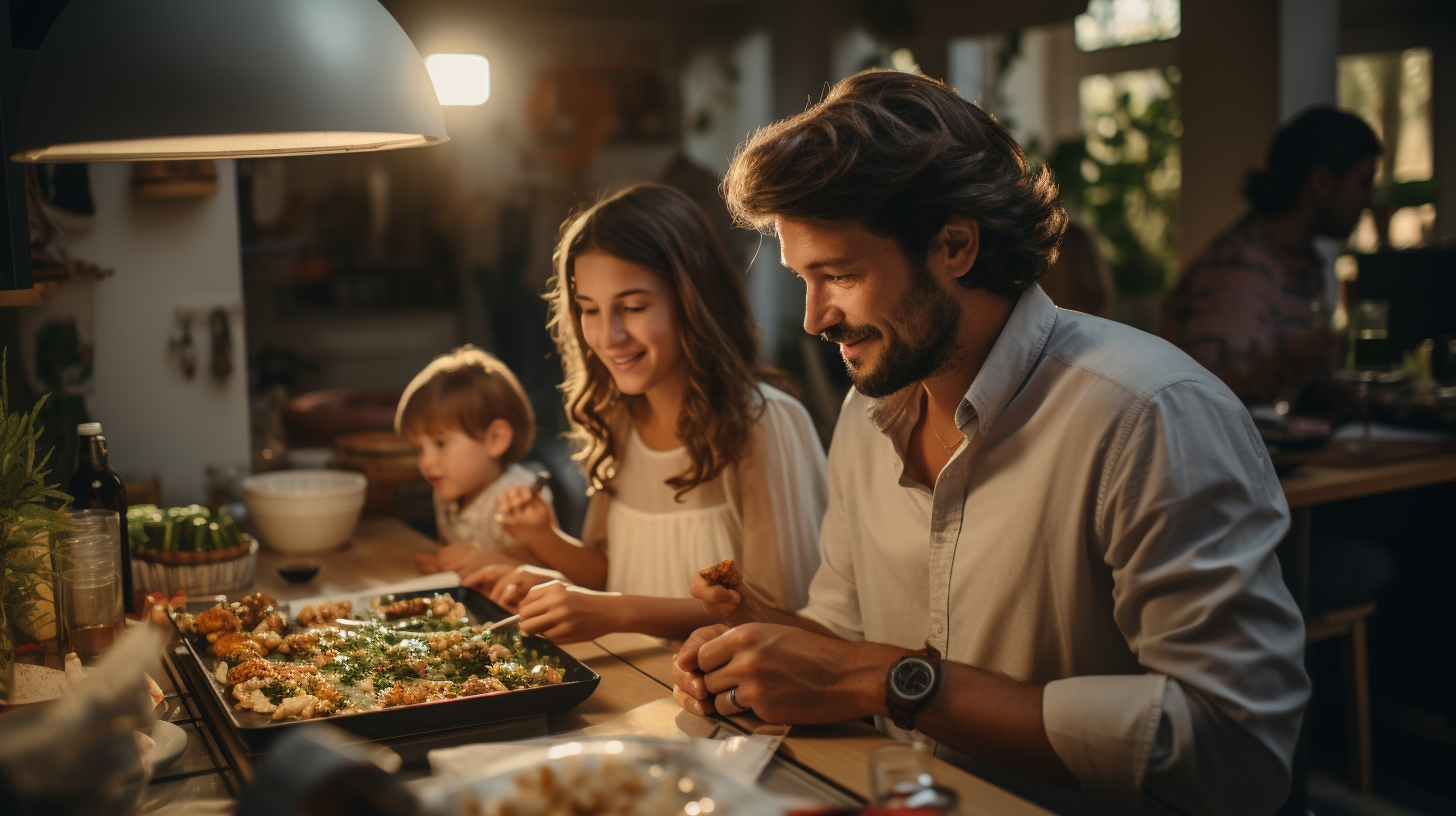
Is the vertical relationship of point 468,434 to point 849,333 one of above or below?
below

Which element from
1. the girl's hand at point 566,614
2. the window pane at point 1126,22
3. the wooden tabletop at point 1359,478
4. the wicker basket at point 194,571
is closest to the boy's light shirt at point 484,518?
Result: the wicker basket at point 194,571

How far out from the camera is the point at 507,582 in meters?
1.74

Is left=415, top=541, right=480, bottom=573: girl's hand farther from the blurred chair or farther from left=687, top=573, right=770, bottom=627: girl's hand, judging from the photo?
the blurred chair

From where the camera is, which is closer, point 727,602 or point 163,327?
point 727,602

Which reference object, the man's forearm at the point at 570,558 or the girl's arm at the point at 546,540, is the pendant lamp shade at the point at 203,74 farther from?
the man's forearm at the point at 570,558

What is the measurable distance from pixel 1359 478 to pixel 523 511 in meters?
2.03

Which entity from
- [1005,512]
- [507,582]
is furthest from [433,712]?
[1005,512]

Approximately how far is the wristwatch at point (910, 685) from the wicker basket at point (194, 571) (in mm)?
1351

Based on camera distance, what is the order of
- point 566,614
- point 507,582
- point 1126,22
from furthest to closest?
point 1126,22 < point 507,582 < point 566,614

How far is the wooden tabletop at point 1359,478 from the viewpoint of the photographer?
257 centimetres

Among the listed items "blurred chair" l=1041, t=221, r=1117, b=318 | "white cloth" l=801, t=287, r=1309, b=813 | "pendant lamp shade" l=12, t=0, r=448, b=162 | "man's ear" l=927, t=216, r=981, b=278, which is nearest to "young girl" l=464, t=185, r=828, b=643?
"white cloth" l=801, t=287, r=1309, b=813

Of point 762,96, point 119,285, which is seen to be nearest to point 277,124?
point 119,285

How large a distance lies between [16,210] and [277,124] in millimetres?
743

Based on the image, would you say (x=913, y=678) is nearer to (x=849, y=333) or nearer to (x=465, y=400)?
(x=849, y=333)
